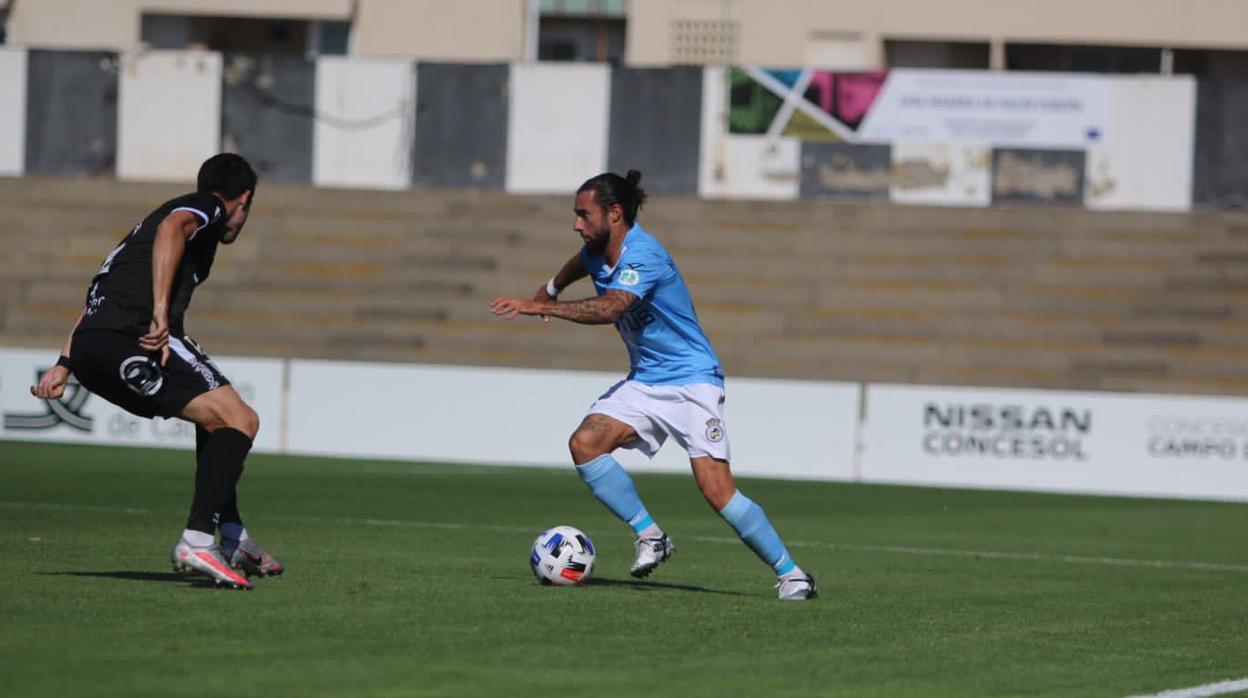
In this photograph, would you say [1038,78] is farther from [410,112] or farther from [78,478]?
[78,478]

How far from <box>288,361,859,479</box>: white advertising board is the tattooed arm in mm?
14481

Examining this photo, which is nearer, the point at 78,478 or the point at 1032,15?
the point at 78,478

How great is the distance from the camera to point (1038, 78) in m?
31.6

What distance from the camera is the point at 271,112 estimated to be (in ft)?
110

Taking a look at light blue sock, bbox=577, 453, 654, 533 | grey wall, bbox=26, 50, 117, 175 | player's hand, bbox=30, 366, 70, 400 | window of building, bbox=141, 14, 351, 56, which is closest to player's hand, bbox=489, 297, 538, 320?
light blue sock, bbox=577, 453, 654, 533

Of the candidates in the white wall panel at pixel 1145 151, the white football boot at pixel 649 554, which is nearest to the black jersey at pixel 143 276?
the white football boot at pixel 649 554

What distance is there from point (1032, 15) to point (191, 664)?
30.5 meters

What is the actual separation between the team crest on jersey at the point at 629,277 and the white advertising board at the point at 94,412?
52.0ft

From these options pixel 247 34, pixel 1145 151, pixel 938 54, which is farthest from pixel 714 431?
pixel 247 34

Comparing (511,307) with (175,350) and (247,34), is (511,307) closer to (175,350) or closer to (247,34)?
(175,350)

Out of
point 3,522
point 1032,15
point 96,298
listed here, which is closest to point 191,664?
point 96,298

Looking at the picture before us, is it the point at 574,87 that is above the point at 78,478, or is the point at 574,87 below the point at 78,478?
above

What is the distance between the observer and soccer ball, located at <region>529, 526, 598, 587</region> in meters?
10.1

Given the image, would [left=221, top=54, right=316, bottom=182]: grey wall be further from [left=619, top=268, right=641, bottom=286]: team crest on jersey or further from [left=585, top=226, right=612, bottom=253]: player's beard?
[left=619, top=268, right=641, bottom=286]: team crest on jersey
